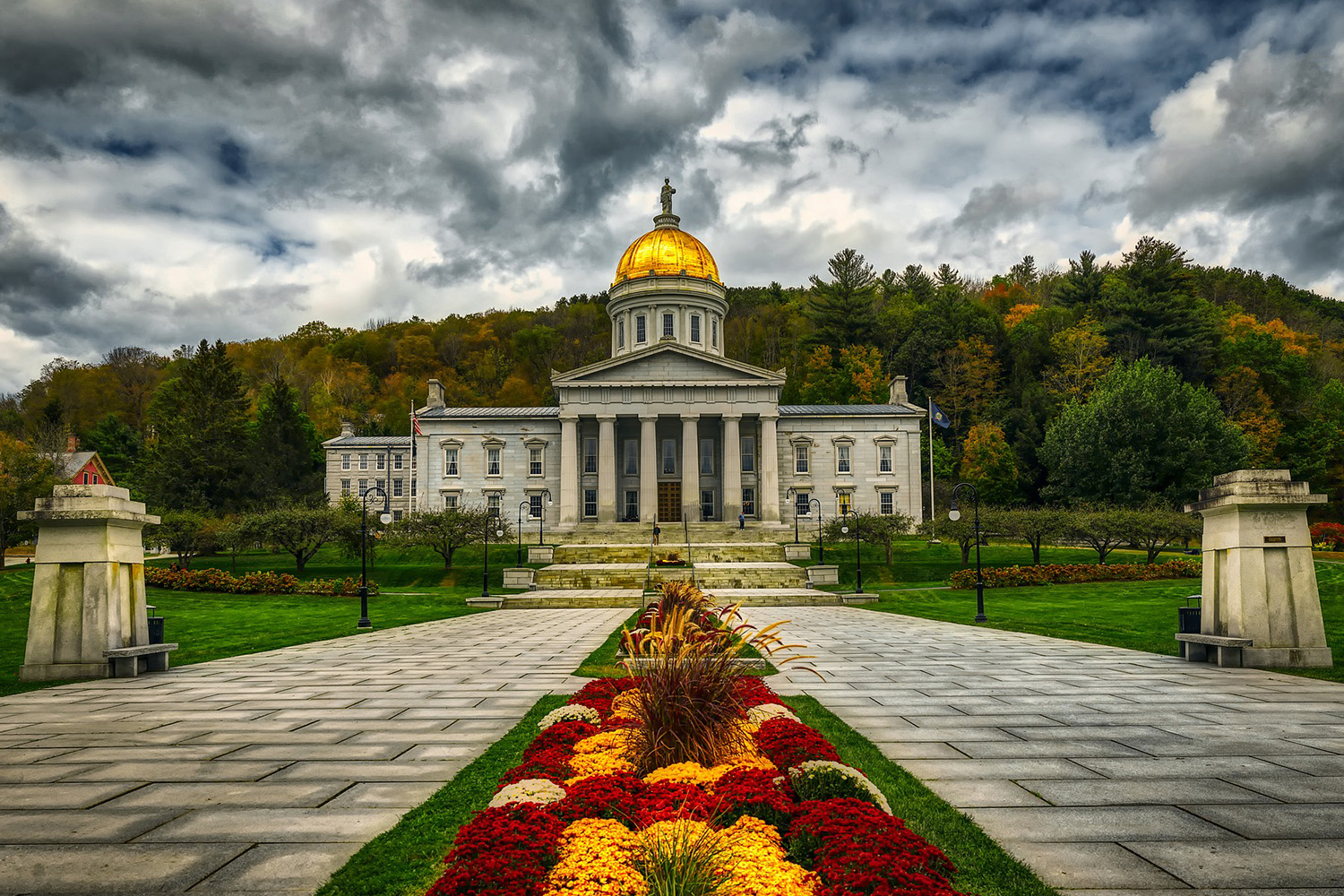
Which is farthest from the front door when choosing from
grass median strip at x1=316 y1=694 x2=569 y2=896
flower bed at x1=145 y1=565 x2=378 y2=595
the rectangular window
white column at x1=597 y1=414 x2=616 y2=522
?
grass median strip at x1=316 y1=694 x2=569 y2=896

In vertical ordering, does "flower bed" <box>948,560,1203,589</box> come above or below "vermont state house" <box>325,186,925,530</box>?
below

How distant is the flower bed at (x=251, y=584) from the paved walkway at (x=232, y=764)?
64.1 feet

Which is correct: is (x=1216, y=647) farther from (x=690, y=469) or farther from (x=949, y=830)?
(x=690, y=469)

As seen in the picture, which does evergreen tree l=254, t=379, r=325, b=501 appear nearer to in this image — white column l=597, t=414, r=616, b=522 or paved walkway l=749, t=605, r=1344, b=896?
white column l=597, t=414, r=616, b=522

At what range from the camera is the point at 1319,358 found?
71.4 metres

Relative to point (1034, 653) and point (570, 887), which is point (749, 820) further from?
point (1034, 653)

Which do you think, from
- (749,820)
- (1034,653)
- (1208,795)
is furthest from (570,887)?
(1034,653)

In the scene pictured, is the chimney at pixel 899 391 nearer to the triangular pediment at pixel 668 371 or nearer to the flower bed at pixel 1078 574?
the triangular pediment at pixel 668 371

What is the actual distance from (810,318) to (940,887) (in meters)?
86.1

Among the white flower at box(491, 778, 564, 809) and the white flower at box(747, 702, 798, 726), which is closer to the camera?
the white flower at box(491, 778, 564, 809)

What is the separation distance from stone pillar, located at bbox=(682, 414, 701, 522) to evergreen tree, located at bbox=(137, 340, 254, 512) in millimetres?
35960

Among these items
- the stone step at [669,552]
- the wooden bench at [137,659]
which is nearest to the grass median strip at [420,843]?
the wooden bench at [137,659]

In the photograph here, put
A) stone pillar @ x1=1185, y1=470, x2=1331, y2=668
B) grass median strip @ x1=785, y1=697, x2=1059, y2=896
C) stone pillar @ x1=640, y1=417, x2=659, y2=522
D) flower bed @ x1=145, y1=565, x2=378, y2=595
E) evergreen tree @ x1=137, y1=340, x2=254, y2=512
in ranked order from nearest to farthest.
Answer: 1. grass median strip @ x1=785, y1=697, x2=1059, y2=896
2. stone pillar @ x1=1185, y1=470, x2=1331, y2=668
3. flower bed @ x1=145, y1=565, x2=378, y2=595
4. stone pillar @ x1=640, y1=417, x2=659, y2=522
5. evergreen tree @ x1=137, y1=340, x2=254, y2=512

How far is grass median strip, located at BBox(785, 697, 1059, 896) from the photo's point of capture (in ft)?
15.1
